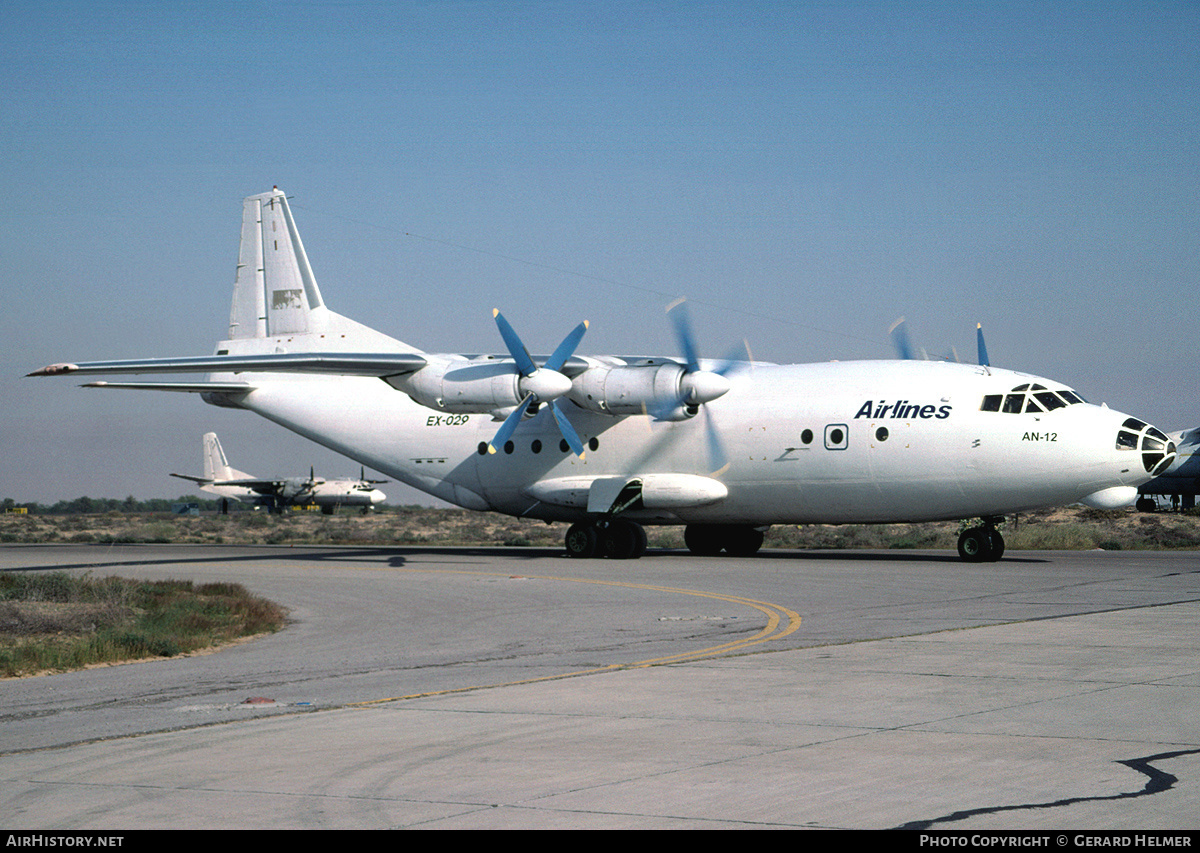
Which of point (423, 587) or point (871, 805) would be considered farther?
point (423, 587)

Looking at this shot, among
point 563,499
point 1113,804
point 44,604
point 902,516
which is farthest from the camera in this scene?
point 563,499

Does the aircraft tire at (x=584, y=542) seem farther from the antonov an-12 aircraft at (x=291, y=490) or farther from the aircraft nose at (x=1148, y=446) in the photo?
the antonov an-12 aircraft at (x=291, y=490)

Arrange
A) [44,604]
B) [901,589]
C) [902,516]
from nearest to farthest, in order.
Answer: [44,604]
[901,589]
[902,516]

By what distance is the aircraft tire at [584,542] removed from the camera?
108 ft

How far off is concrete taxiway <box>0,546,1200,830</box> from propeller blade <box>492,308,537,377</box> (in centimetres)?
1093

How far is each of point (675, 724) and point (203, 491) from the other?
314 feet

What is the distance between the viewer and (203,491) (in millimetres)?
99000

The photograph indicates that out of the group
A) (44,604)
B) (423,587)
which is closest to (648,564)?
(423,587)

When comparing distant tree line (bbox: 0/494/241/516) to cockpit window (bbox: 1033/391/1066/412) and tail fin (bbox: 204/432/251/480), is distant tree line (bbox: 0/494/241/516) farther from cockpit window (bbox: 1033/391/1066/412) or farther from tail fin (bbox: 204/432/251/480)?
cockpit window (bbox: 1033/391/1066/412)

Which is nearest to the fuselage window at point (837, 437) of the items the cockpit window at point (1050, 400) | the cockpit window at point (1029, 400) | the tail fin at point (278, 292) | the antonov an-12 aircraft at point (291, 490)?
the cockpit window at point (1029, 400)

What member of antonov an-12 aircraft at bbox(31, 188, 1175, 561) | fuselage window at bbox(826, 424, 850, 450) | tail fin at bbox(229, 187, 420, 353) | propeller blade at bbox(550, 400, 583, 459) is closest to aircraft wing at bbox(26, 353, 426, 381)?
antonov an-12 aircraft at bbox(31, 188, 1175, 561)

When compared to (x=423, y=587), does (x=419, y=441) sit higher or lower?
higher

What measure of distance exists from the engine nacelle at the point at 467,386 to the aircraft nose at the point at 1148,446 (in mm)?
13606

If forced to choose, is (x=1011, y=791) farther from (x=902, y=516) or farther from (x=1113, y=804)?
(x=902, y=516)
